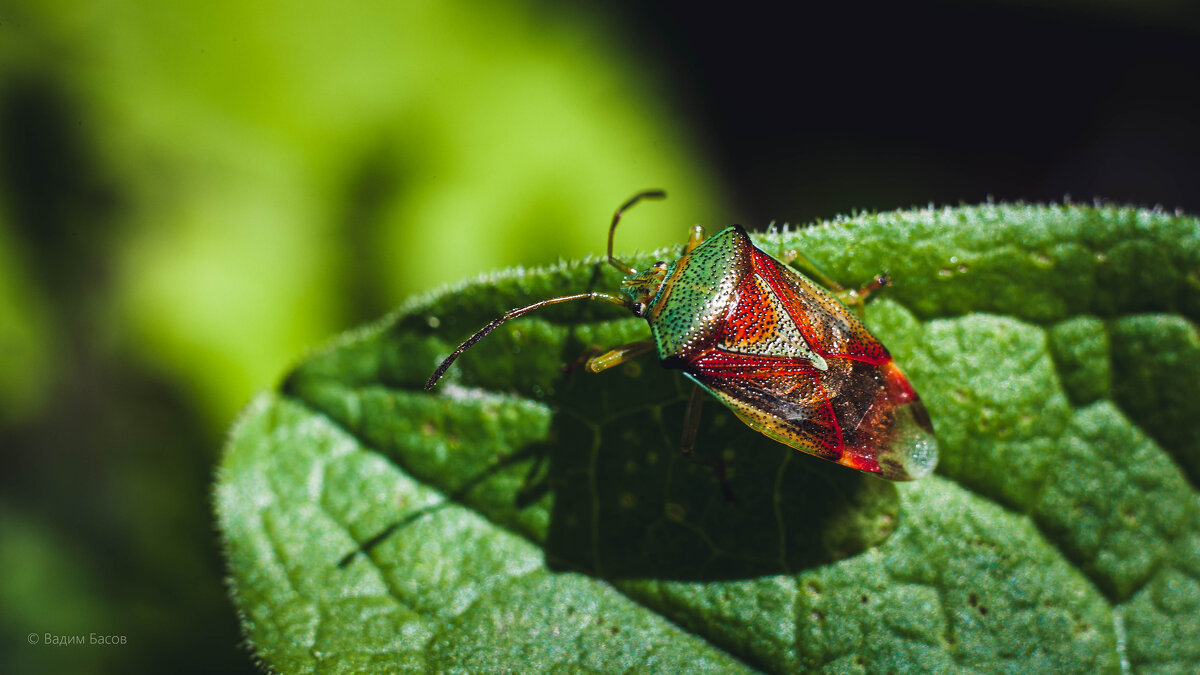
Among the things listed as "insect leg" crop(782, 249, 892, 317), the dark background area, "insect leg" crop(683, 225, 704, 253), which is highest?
the dark background area

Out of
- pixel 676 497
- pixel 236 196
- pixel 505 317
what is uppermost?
pixel 236 196

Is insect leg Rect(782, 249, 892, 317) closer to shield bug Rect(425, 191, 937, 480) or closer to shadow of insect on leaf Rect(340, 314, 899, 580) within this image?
shield bug Rect(425, 191, 937, 480)


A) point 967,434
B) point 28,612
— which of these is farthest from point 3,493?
point 967,434

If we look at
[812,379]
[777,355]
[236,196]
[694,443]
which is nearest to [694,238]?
[777,355]

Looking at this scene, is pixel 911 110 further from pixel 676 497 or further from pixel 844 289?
pixel 676 497

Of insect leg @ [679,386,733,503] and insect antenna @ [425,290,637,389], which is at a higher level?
insect antenna @ [425,290,637,389]

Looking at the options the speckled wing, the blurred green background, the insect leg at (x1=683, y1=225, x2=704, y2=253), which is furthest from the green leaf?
the blurred green background

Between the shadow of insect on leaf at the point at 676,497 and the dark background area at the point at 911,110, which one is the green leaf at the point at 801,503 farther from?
the dark background area at the point at 911,110

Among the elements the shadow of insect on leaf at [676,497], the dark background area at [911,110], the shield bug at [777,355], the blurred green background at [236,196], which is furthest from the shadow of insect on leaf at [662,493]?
the dark background area at [911,110]

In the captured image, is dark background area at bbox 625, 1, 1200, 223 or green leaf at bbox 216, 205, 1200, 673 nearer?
green leaf at bbox 216, 205, 1200, 673
